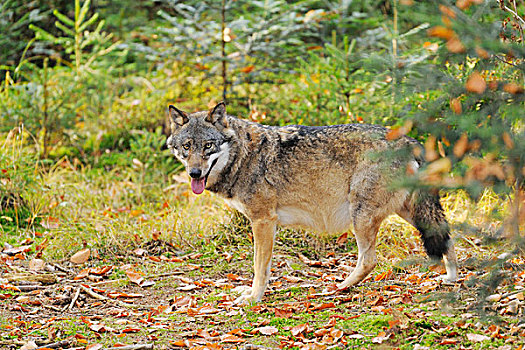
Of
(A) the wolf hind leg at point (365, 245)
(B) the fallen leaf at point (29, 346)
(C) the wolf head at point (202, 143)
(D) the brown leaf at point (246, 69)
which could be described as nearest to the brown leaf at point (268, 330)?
(A) the wolf hind leg at point (365, 245)

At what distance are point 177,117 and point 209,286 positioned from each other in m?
1.68

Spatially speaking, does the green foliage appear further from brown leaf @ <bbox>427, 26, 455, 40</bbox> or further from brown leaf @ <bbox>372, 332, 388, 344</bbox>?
brown leaf @ <bbox>427, 26, 455, 40</bbox>

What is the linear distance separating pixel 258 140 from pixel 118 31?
342 inches

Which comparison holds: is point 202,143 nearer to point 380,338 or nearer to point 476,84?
point 380,338

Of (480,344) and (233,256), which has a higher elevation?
(480,344)

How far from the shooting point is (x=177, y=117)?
5.50 meters

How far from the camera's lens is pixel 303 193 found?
5.42 m

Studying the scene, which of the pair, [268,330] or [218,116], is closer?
[268,330]

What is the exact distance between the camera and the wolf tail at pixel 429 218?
5.00 meters


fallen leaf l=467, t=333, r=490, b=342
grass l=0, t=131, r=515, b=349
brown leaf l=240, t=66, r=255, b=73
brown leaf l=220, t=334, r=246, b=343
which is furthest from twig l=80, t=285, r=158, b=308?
brown leaf l=240, t=66, r=255, b=73

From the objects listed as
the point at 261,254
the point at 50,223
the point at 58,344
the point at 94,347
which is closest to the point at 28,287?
the point at 58,344

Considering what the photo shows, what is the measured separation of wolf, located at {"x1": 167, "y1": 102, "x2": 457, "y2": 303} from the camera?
5.09 m

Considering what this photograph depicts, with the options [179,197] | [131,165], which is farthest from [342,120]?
[131,165]

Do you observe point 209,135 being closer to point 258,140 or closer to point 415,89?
point 258,140
